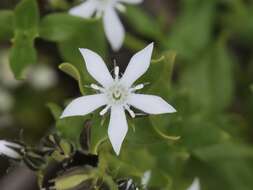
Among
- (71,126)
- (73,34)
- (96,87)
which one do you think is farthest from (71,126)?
(73,34)

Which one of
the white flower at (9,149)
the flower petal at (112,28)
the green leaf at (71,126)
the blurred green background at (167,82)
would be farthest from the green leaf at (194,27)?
the white flower at (9,149)

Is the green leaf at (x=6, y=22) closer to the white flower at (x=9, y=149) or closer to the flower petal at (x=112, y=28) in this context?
the flower petal at (x=112, y=28)

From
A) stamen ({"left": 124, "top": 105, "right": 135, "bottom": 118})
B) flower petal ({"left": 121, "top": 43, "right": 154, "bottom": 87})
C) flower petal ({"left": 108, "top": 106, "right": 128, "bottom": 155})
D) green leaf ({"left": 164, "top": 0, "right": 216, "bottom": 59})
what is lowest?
green leaf ({"left": 164, "top": 0, "right": 216, "bottom": 59})

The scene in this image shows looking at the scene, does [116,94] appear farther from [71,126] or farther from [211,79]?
[211,79]

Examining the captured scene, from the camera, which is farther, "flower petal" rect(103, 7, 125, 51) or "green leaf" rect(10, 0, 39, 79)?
"flower petal" rect(103, 7, 125, 51)

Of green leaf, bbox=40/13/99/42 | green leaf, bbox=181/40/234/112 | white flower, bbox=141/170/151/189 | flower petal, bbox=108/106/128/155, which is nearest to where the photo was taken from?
flower petal, bbox=108/106/128/155

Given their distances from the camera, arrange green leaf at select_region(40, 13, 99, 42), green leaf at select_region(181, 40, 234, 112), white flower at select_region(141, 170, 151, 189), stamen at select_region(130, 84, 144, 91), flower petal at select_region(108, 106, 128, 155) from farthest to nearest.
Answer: green leaf at select_region(181, 40, 234, 112) → green leaf at select_region(40, 13, 99, 42) → white flower at select_region(141, 170, 151, 189) → stamen at select_region(130, 84, 144, 91) → flower petal at select_region(108, 106, 128, 155)

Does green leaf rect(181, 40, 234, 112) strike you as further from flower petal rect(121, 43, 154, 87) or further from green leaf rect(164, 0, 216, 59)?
flower petal rect(121, 43, 154, 87)

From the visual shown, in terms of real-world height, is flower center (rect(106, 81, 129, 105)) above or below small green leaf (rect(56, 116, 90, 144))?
above

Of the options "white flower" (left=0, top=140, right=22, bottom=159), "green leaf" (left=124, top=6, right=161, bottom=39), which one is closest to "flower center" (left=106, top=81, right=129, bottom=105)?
"white flower" (left=0, top=140, right=22, bottom=159)
